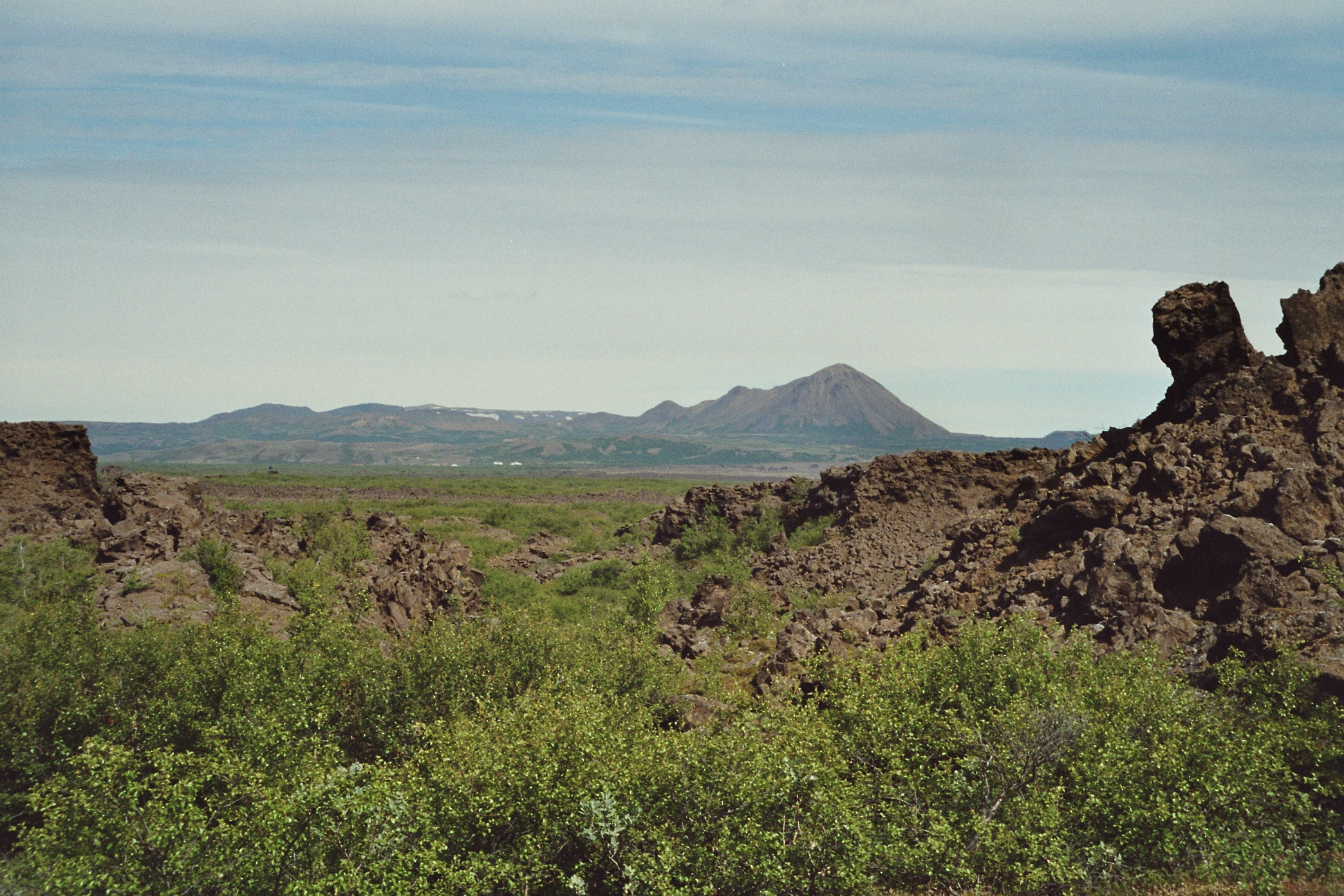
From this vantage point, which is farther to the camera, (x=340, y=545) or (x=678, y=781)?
(x=340, y=545)

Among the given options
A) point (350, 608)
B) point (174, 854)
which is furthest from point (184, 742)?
point (350, 608)

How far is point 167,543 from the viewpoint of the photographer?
45844 millimetres

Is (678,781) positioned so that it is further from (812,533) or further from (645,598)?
(812,533)

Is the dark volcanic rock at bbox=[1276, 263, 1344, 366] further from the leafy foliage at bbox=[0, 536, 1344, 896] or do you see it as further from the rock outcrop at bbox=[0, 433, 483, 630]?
the rock outcrop at bbox=[0, 433, 483, 630]

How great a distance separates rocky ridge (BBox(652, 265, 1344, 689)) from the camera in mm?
29422

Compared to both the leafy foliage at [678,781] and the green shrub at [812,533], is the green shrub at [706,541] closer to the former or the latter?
the green shrub at [812,533]

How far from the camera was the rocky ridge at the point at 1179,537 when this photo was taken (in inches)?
1158

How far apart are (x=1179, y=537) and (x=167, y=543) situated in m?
44.5

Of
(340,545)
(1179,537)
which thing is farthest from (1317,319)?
(340,545)

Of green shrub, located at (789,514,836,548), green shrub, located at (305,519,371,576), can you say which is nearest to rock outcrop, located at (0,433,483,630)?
green shrub, located at (305,519,371,576)

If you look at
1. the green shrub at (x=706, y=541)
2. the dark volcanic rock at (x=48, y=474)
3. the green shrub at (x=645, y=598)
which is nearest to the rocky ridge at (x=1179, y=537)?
the green shrub at (x=645, y=598)

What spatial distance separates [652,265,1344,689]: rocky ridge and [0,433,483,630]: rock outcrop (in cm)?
1389

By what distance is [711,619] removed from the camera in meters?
47.1

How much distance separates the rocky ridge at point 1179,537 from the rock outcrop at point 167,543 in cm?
1389
